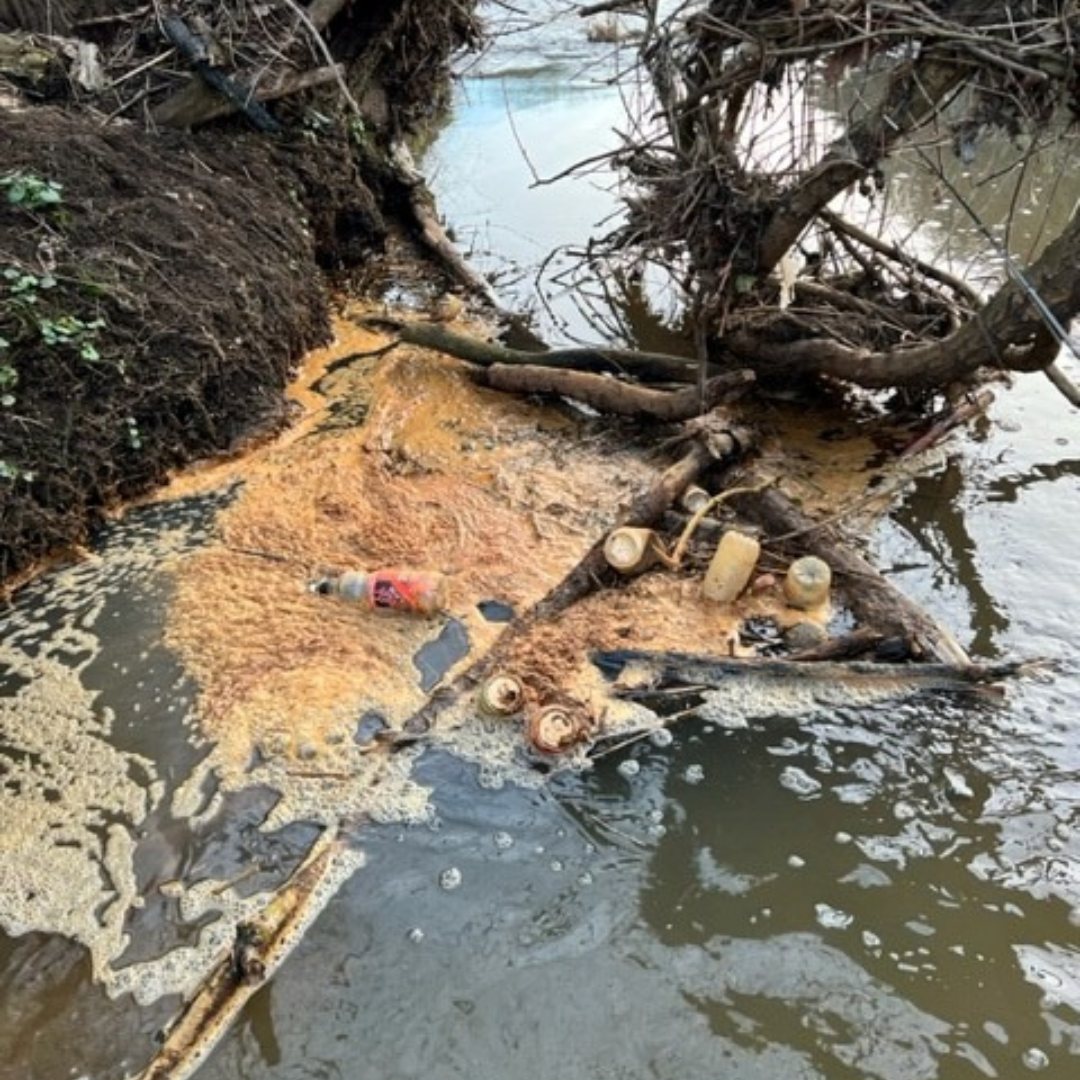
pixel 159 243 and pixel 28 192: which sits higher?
pixel 28 192

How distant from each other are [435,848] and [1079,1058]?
1851 millimetres

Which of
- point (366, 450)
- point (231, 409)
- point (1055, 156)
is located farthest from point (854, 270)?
point (1055, 156)

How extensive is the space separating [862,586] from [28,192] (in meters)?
4.34

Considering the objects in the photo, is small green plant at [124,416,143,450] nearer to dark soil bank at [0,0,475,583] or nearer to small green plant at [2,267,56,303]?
dark soil bank at [0,0,475,583]

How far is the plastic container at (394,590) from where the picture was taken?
4.12 metres

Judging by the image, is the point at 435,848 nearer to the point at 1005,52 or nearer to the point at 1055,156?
the point at 1005,52

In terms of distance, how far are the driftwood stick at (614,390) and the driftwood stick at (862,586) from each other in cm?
73

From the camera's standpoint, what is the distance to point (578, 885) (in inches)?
123

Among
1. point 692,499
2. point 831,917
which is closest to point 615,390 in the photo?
point 692,499

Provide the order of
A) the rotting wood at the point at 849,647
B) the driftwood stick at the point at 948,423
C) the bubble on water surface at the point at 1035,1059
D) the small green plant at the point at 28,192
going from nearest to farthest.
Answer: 1. the bubble on water surface at the point at 1035,1059
2. the rotting wood at the point at 849,647
3. the small green plant at the point at 28,192
4. the driftwood stick at the point at 948,423

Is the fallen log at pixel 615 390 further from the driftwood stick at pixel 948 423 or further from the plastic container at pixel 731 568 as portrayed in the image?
the plastic container at pixel 731 568

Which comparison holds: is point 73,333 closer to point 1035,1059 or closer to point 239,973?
point 239,973

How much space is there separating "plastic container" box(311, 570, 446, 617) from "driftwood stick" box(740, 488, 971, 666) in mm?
1478

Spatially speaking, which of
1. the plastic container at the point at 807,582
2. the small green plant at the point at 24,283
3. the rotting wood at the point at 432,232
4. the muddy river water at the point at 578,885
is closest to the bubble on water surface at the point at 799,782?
the muddy river water at the point at 578,885
